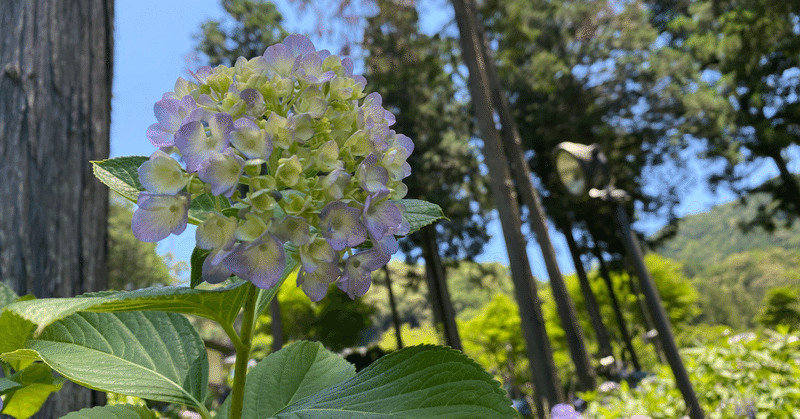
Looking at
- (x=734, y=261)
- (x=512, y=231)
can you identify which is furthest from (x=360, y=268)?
(x=734, y=261)

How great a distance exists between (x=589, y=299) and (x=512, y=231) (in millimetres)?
13451

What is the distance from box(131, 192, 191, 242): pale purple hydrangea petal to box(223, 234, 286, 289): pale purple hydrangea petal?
0.08m

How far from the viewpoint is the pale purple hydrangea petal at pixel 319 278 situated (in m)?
0.56

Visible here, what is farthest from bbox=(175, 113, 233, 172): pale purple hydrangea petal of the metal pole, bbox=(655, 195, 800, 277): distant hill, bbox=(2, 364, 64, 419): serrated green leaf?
bbox=(655, 195, 800, 277): distant hill

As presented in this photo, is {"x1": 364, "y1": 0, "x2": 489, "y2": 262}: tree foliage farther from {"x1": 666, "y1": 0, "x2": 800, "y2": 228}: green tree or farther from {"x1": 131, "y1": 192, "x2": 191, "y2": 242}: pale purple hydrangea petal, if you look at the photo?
{"x1": 131, "y1": 192, "x2": 191, "y2": 242}: pale purple hydrangea petal

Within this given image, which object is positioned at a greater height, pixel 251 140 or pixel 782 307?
pixel 251 140

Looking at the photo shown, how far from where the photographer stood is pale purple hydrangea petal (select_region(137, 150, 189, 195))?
0.52 meters

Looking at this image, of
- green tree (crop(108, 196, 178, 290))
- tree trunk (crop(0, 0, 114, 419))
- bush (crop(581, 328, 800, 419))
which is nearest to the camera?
tree trunk (crop(0, 0, 114, 419))

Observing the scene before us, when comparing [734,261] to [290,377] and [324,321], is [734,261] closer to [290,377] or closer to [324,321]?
[324,321]

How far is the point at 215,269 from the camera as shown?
0.50 meters

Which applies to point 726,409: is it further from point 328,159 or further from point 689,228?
point 689,228

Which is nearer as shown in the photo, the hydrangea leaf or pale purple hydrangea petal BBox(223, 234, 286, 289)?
pale purple hydrangea petal BBox(223, 234, 286, 289)

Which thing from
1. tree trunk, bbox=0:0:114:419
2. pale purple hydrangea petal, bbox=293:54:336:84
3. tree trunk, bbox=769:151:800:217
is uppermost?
tree trunk, bbox=769:151:800:217

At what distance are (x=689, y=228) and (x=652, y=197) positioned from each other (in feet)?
269
